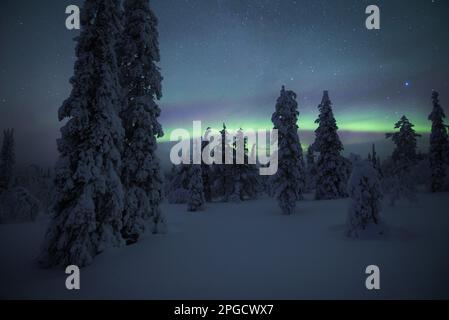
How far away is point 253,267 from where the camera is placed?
32.5 ft

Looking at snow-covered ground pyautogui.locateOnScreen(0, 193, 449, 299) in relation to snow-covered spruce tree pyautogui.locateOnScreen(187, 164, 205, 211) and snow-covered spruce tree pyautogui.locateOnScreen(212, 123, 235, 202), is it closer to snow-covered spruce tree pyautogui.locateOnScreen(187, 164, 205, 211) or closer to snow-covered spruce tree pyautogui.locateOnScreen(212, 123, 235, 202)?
snow-covered spruce tree pyautogui.locateOnScreen(187, 164, 205, 211)

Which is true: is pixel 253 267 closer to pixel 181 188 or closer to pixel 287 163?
pixel 287 163

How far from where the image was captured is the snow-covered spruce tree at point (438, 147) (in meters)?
34.2

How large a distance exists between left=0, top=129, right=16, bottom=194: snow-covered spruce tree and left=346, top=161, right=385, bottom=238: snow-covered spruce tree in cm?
5691

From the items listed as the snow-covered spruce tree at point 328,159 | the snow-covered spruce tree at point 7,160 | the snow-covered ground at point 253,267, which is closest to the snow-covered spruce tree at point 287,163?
the snow-covered ground at point 253,267

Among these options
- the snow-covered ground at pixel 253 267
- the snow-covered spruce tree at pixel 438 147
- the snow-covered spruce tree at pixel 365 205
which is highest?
the snow-covered spruce tree at pixel 438 147

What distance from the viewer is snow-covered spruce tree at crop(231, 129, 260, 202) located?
43.8 meters

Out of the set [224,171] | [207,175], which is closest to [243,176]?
[224,171]

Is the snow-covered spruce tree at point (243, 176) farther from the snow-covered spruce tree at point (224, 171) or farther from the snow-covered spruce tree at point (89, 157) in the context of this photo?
the snow-covered spruce tree at point (89, 157)

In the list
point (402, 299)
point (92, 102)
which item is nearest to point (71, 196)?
point (92, 102)

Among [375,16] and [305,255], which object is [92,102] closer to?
[305,255]

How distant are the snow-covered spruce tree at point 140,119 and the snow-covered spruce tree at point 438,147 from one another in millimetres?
38025

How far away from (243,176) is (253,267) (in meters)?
34.3
